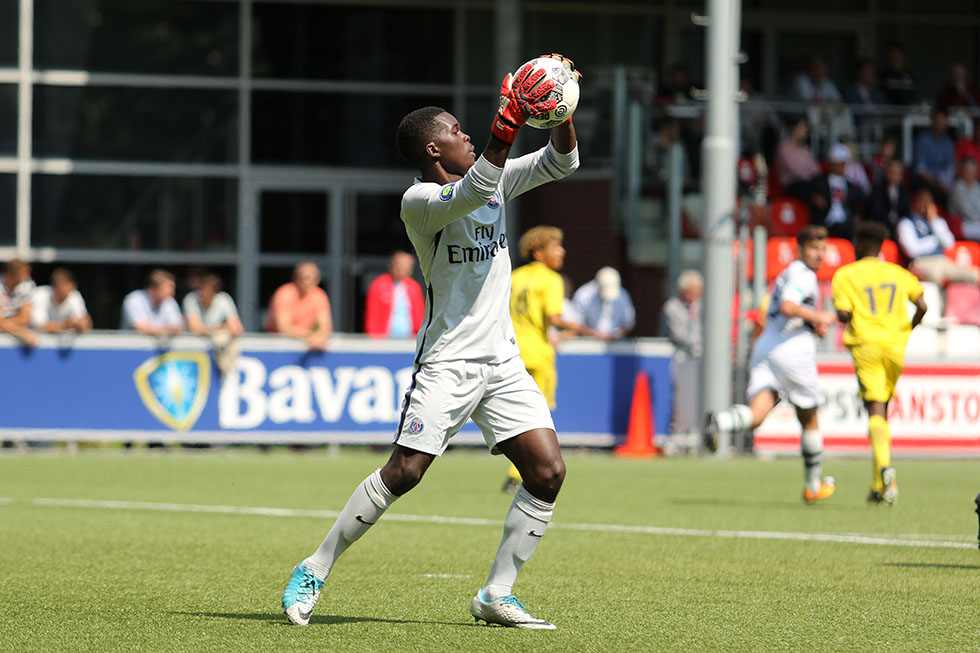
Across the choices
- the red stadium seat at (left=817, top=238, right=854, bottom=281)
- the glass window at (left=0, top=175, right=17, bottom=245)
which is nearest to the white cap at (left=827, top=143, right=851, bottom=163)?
the red stadium seat at (left=817, top=238, right=854, bottom=281)

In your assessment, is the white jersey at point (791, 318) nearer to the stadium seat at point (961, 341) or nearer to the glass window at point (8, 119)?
the stadium seat at point (961, 341)

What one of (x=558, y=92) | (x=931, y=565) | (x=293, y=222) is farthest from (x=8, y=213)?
(x=558, y=92)

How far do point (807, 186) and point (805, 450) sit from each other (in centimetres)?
927

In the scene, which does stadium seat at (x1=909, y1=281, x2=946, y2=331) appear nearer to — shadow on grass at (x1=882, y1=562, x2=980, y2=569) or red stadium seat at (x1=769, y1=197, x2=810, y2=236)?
red stadium seat at (x1=769, y1=197, x2=810, y2=236)

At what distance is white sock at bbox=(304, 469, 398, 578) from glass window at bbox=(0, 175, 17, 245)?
2025 cm

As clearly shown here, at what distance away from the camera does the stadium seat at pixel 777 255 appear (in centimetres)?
2053

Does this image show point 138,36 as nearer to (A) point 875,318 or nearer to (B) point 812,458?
(B) point 812,458

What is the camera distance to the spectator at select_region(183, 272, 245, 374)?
58.1 feet

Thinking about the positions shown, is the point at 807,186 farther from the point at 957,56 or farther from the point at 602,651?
the point at 602,651

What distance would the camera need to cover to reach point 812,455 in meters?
12.4

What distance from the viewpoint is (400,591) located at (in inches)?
295

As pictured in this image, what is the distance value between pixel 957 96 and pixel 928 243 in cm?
457

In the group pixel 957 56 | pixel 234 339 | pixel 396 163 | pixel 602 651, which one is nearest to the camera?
pixel 602 651

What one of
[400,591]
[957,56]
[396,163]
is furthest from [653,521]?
[957,56]
